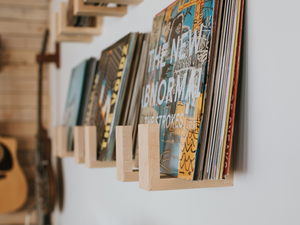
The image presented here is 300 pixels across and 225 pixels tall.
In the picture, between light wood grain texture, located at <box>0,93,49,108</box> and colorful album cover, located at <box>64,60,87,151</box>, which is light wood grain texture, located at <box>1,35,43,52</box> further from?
colorful album cover, located at <box>64,60,87,151</box>

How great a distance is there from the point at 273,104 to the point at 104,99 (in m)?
0.54

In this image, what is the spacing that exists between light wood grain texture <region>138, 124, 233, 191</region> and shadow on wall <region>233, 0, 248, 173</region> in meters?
0.03

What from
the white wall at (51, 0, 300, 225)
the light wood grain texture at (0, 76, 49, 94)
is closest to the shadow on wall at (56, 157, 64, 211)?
the light wood grain texture at (0, 76, 49, 94)

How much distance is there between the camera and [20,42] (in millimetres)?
2498

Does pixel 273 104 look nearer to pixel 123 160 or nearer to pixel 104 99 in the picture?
pixel 123 160

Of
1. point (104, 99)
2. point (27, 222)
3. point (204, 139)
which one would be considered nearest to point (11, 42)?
point (27, 222)

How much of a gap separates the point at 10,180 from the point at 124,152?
6.31 feet

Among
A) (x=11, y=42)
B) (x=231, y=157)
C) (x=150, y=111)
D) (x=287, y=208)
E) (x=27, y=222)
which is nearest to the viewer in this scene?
(x=287, y=208)

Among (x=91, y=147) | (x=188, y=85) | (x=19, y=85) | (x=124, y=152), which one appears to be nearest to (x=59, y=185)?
(x=19, y=85)

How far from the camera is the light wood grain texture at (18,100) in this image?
2455 mm

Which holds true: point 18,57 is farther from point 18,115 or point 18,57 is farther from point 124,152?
point 124,152

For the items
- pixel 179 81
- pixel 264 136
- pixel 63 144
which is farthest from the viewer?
pixel 63 144

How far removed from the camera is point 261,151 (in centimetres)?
44

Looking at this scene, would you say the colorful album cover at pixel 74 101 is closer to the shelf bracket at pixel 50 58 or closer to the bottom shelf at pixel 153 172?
the bottom shelf at pixel 153 172
